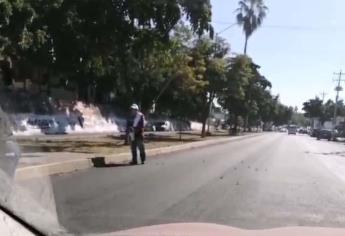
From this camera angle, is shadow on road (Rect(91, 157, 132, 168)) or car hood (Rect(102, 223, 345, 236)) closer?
car hood (Rect(102, 223, 345, 236))

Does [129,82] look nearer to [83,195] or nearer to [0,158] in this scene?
[83,195]

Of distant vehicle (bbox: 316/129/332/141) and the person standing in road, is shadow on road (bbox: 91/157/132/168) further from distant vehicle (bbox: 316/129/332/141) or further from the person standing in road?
distant vehicle (bbox: 316/129/332/141)

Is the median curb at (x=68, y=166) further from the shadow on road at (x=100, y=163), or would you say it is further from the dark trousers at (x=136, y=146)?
the dark trousers at (x=136, y=146)

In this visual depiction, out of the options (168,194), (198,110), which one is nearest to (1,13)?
(168,194)

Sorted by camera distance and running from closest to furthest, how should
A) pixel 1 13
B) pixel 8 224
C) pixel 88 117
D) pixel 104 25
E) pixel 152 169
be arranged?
pixel 8 224 → pixel 152 169 → pixel 1 13 → pixel 104 25 → pixel 88 117

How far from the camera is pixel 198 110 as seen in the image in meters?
64.6

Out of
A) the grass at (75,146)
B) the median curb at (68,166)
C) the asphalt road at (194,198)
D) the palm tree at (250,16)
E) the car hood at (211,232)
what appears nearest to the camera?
the car hood at (211,232)

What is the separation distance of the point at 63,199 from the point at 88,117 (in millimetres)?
45335

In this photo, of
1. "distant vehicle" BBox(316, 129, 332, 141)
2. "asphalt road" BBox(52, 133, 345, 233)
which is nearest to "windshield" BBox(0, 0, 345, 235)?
"asphalt road" BBox(52, 133, 345, 233)

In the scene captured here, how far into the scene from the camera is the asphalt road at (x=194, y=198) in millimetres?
9953

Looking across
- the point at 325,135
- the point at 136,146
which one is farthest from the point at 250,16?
the point at 136,146

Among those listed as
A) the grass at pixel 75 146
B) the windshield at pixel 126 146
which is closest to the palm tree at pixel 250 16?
the windshield at pixel 126 146

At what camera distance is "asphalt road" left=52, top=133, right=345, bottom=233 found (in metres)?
9.95

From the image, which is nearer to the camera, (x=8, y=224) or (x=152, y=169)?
(x=8, y=224)
